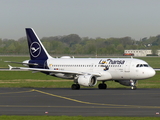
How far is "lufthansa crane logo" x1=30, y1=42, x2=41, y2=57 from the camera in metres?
53.7

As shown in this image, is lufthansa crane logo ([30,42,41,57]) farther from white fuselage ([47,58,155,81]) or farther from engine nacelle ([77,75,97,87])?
engine nacelle ([77,75,97,87])

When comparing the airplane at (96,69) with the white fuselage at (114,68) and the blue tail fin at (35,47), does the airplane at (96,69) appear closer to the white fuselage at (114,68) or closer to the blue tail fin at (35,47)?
the white fuselage at (114,68)

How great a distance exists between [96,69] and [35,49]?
33.4ft

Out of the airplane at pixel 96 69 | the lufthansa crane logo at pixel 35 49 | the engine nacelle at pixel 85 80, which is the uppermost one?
the lufthansa crane logo at pixel 35 49

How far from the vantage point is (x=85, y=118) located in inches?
858

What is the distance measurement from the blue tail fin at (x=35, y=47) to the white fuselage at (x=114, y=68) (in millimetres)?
Answer: 4410

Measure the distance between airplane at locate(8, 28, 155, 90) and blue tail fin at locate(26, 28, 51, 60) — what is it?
0.89 meters

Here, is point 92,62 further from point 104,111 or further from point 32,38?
point 104,111

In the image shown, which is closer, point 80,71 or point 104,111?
point 104,111

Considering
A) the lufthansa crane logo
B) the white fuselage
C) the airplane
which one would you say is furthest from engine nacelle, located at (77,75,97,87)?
the lufthansa crane logo

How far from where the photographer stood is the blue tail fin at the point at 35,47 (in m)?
53.5

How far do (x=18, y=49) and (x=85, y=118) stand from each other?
562 ft

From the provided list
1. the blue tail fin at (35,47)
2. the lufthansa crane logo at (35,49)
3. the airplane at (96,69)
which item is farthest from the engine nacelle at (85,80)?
the lufthansa crane logo at (35,49)

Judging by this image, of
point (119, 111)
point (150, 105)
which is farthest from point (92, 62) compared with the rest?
point (119, 111)
